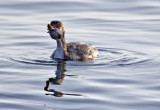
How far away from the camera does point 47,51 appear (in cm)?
2102

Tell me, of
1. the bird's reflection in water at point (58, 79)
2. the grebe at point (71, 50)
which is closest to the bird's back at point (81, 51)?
the grebe at point (71, 50)

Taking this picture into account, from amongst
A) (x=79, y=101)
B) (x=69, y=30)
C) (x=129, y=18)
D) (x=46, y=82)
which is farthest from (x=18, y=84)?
(x=129, y=18)

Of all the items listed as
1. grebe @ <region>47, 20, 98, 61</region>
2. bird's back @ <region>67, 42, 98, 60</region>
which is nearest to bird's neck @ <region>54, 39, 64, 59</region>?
grebe @ <region>47, 20, 98, 61</region>

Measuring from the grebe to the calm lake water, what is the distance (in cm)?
36

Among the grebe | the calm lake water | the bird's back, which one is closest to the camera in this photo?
the calm lake water

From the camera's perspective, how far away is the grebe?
66.0ft

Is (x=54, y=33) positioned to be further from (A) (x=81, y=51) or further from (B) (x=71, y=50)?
(A) (x=81, y=51)

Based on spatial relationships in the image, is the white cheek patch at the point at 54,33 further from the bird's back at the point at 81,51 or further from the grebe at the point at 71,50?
the bird's back at the point at 81,51

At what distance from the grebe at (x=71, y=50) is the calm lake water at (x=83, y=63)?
14.2 inches

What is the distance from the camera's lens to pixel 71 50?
20.6 meters

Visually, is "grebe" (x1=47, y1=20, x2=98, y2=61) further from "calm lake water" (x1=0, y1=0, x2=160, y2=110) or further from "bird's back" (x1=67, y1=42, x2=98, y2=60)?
"calm lake water" (x1=0, y1=0, x2=160, y2=110)

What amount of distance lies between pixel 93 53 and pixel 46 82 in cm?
387

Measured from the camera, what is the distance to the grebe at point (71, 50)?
20.1m

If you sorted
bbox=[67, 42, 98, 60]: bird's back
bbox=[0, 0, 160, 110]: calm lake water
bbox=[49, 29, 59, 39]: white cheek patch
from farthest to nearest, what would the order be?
bbox=[67, 42, 98, 60]: bird's back
bbox=[49, 29, 59, 39]: white cheek patch
bbox=[0, 0, 160, 110]: calm lake water
